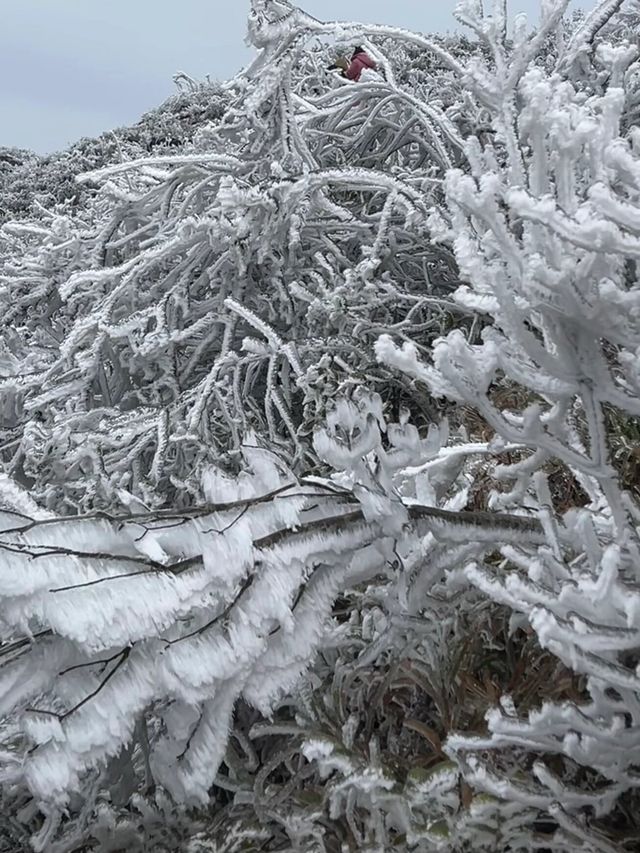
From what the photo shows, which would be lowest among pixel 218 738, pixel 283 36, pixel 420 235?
pixel 218 738

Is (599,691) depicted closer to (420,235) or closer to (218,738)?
(218,738)

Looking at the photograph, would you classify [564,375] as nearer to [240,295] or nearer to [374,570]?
[374,570]

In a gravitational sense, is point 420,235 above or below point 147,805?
above

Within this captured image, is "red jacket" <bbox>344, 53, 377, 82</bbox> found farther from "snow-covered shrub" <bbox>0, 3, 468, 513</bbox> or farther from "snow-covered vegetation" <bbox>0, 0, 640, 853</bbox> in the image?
"snow-covered vegetation" <bbox>0, 0, 640, 853</bbox>

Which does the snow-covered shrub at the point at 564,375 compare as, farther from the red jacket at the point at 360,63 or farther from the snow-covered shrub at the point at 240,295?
the red jacket at the point at 360,63

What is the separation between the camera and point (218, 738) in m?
1.04

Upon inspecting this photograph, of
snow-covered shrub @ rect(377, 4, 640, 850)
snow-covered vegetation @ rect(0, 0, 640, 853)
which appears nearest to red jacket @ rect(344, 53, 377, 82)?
snow-covered vegetation @ rect(0, 0, 640, 853)

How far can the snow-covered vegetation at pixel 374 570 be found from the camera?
3.14ft

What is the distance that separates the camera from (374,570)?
1194mm

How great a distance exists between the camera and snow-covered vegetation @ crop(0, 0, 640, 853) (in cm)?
96

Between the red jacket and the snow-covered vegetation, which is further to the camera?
the red jacket

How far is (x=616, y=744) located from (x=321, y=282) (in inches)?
86.9

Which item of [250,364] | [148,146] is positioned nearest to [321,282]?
[250,364]

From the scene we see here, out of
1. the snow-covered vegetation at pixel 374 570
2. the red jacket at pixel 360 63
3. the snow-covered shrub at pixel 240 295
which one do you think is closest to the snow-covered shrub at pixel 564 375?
the snow-covered vegetation at pixel 374 570
